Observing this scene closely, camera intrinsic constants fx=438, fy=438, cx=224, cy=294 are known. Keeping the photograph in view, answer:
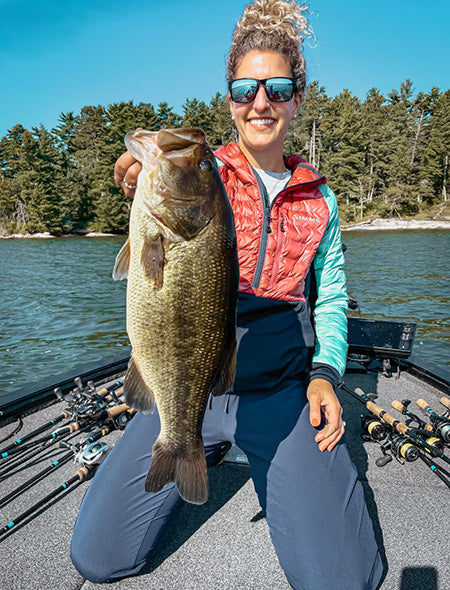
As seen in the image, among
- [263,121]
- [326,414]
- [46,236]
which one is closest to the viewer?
[326,414]

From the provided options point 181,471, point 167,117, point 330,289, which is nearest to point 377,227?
point 167,117

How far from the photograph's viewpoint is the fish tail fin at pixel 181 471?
218 cm

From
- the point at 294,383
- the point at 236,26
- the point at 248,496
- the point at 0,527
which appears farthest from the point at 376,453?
the point at 236,26

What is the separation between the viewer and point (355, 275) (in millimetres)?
21719

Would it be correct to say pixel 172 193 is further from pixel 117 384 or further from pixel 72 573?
pixel 117 384

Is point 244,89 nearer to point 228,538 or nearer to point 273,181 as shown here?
point 273,181

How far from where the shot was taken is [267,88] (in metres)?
2.68

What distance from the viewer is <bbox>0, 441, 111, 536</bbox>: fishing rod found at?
2775mm

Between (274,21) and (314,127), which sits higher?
(314,127)

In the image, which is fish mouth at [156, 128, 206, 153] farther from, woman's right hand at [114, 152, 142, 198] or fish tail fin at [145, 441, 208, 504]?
fish tail fin at [145, 441, 208, 504]

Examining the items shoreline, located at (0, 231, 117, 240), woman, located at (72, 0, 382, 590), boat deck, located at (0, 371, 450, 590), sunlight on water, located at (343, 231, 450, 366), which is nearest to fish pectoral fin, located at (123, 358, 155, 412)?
woman, located at (72, 0, 382, 590)

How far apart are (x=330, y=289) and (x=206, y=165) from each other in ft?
4.86

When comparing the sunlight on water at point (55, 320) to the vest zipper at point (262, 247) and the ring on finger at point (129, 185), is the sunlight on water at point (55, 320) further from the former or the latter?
the ring on finger at point (129, 185)

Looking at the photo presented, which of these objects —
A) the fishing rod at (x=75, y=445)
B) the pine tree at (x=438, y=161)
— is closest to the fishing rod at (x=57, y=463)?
the fishing rod at (x=75, y=445)
